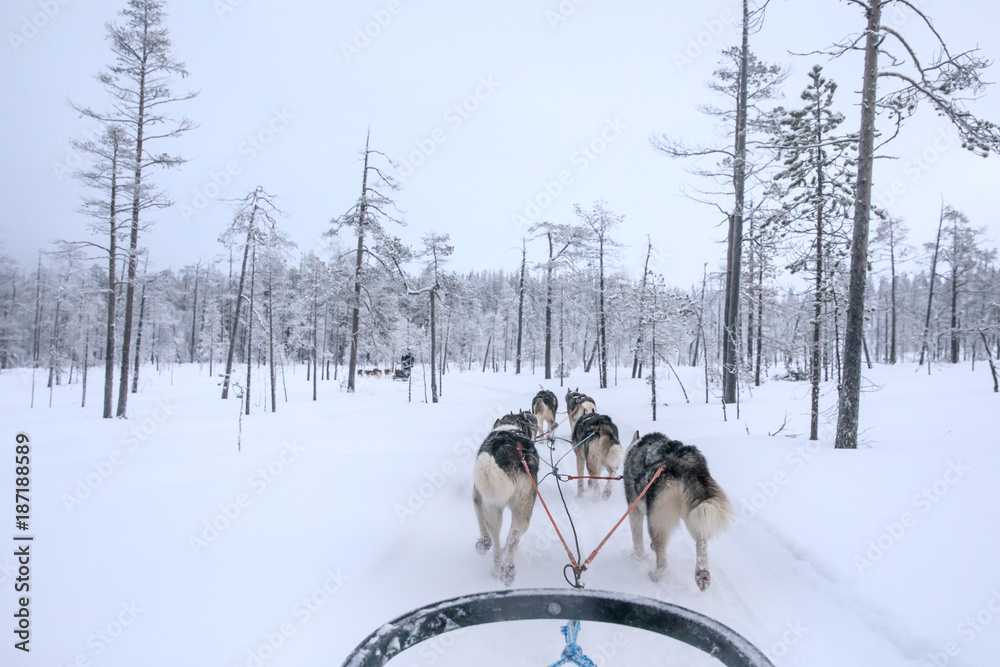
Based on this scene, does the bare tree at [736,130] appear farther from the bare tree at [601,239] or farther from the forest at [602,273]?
the bare tree at [601,239]

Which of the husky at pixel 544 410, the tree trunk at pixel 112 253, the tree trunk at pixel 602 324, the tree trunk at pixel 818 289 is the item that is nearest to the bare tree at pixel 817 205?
the tree trunk at pixel 818 289

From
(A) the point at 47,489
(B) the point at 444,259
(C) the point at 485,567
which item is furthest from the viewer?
(B) the point at 444,259

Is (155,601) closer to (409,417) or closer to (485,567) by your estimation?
(485,567)

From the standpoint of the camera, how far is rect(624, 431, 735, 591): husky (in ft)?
10.2

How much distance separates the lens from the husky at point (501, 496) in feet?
11.8

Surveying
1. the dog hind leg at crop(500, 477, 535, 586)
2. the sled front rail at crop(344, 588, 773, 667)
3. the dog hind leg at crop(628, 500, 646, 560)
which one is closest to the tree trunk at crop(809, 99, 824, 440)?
the dog hind leg at crop(628, 500, 646, 560)

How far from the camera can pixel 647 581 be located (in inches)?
149

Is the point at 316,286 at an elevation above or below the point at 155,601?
above

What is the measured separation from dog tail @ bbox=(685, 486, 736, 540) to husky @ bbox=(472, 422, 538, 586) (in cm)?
139

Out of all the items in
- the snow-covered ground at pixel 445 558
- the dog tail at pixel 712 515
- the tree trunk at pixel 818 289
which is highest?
the tree trunk at pixel 818 289

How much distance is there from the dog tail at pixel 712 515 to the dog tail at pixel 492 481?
4.91 ft

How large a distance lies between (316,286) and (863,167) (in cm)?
2597

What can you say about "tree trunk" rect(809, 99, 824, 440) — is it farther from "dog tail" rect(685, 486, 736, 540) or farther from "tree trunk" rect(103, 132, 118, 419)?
"tree trunk" rect(103, 132, 118, 419)

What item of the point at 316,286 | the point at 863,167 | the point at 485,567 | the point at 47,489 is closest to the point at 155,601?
the point at 485,567
